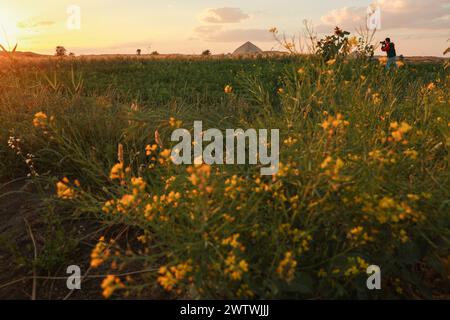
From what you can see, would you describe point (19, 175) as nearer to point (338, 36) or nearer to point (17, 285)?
point (17, 285)

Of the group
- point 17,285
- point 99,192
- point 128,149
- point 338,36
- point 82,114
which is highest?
point 338,36

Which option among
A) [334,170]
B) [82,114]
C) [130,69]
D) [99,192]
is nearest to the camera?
[334,170]

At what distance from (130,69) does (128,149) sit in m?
14.8

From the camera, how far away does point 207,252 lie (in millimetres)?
2086
